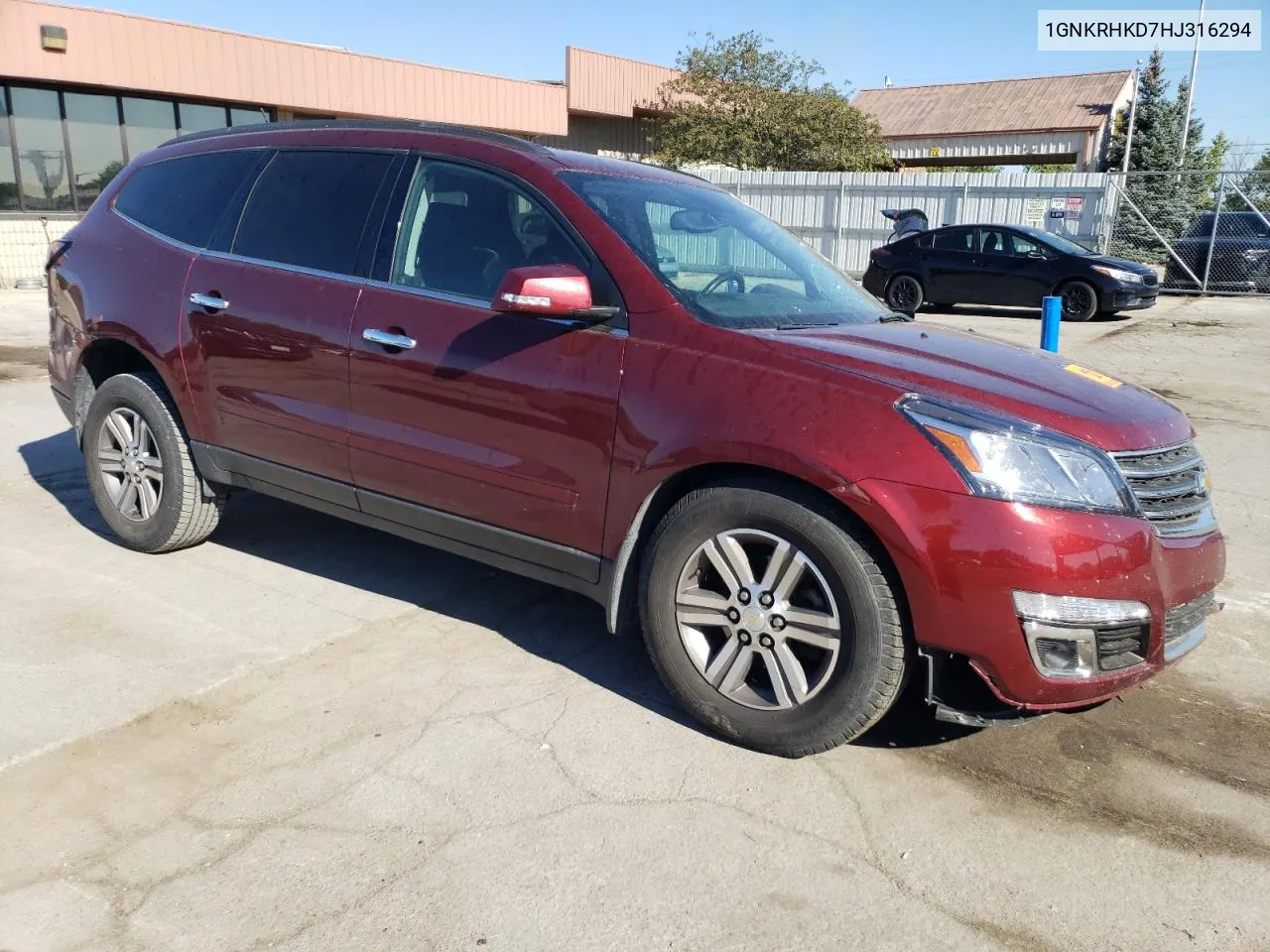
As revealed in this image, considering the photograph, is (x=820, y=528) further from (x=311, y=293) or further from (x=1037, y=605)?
(x=311, y=293)

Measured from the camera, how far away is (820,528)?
293 cm

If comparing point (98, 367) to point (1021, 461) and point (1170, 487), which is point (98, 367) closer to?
point (1021, 461)

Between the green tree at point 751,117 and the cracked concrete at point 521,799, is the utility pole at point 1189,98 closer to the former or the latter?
the green tree at point 751,117

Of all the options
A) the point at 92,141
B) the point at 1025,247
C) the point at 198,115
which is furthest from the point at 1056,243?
the point at 92,141

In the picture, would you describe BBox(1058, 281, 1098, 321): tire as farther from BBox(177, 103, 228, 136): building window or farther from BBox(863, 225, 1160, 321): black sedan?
BBox(177, 103, 228, 136): building window

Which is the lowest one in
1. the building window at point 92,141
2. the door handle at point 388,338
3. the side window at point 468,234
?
the door handle at point 388,338

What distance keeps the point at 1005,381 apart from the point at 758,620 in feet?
3.39

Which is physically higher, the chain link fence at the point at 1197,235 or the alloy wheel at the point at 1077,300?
the chain link fence at the point at 1197,235

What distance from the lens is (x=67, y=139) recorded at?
19078 millimetres

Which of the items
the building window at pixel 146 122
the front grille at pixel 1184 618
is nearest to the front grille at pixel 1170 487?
the front grille at pixel 1184 618

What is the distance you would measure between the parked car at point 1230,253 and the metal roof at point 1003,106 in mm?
22769

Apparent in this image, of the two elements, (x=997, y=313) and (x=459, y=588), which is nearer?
(x=459, y=588)

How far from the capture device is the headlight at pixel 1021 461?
2.79m

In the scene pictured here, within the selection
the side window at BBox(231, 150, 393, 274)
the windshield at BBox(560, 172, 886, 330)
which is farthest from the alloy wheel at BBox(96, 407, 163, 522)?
the windshield at BBox(560, 172, 886, 330)
